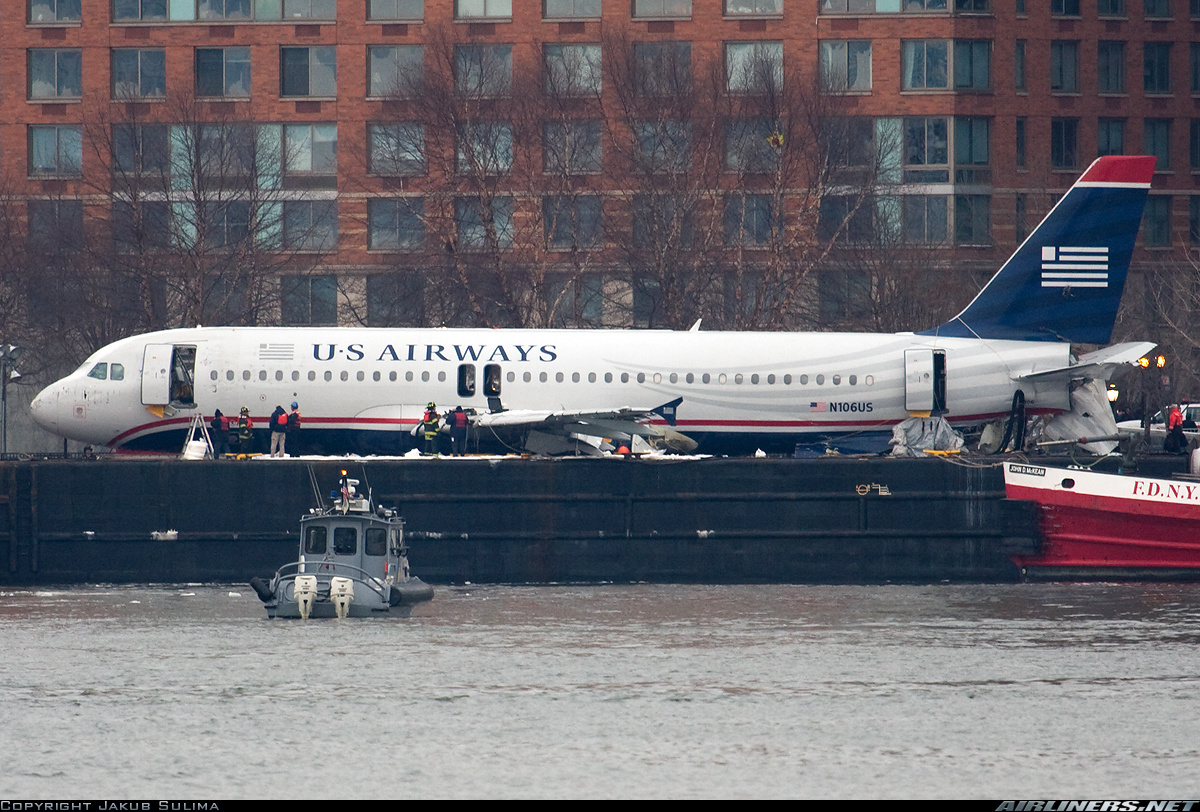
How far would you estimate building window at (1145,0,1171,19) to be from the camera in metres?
101

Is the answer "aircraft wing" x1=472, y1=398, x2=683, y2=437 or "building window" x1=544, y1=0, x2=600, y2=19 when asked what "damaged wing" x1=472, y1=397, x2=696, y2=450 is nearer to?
"aircraft wing" x1=472, y1=398, x2=683, y2=437

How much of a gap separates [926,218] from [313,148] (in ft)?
117

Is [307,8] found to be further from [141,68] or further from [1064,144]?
[1064,144]

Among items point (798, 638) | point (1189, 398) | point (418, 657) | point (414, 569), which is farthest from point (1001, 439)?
point (1189, 398)

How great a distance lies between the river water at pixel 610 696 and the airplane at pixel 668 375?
7006mm

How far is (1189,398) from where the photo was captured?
84.1m

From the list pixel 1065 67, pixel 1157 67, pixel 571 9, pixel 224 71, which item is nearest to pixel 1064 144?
pixel 1065 67

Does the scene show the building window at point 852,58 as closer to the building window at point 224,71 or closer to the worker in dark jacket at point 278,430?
Result: the building window at point 224,71

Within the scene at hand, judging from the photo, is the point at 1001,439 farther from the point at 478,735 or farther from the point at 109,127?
the point at 109,127

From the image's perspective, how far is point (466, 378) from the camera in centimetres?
4912

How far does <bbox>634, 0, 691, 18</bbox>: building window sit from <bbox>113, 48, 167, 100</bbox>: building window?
27.8 metres

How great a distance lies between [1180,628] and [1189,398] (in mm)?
48426

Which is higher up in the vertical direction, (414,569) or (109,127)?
(109,127)

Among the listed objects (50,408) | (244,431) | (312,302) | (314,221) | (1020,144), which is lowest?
(244,431)
